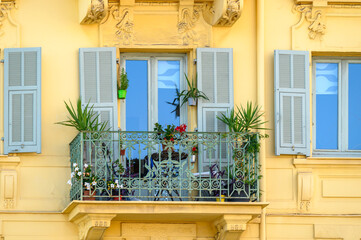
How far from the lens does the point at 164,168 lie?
60.0 feet

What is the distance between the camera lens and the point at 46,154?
18.8 metres

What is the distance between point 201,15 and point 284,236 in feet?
12.1

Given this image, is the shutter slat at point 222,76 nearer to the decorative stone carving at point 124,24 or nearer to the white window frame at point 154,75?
the white window frame at point 154,75

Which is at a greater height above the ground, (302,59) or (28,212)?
(302,59)

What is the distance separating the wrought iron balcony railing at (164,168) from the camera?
18077 mm

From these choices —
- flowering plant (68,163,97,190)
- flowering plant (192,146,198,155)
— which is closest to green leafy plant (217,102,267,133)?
flowering plant (192,146,198,155)

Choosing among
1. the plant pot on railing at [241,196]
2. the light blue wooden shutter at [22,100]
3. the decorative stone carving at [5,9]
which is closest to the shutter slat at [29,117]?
the light blue wooden shutter at [22,100]

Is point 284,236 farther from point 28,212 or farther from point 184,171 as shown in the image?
point 28,212

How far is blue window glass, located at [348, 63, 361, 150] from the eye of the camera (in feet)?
64.2

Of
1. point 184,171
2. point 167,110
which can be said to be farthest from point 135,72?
point 184,171

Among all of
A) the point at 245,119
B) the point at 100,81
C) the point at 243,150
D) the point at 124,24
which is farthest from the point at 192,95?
the point at 124,24

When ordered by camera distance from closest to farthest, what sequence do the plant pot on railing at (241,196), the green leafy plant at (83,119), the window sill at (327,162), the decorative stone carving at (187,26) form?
the plant pot on railing at (241,196) → the green leafy plant at (83,119) → the window sill at (327,162) → the decorative stone carving at (187,26)

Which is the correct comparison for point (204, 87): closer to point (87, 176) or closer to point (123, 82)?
point (123, 82)

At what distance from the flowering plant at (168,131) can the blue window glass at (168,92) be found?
0.82 metres
